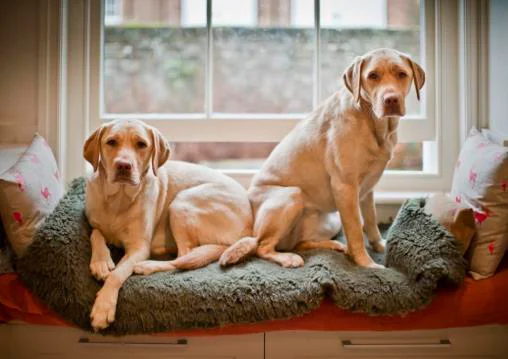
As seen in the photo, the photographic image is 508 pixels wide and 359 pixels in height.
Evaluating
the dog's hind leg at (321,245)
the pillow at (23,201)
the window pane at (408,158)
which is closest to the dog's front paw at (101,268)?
the pillow at (23,201)

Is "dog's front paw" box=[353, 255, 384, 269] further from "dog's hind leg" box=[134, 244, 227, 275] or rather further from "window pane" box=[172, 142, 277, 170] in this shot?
"window pane" box=[172, 142, 277, 170]

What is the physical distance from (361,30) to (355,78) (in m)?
0.91

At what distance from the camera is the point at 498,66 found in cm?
249

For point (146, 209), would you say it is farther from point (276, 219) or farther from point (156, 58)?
point (156, 58)

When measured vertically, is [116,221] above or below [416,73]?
below

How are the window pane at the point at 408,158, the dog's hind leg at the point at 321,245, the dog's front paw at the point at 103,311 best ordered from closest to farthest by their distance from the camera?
the dog's front paw at the point at 103,311 < the dog's hind leg at the point at 321,245 < the window pane at the point at 408,158

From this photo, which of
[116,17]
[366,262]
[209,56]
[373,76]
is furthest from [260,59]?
[366,262]

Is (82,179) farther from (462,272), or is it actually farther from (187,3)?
(462,272)

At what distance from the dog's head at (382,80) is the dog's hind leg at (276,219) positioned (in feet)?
1.70

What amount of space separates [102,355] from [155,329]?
0.28 meters

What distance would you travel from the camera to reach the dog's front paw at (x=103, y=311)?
5.53 feet

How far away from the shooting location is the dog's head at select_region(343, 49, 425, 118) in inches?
77.4

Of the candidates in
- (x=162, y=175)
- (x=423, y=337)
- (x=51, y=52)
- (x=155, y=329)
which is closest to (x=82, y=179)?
(x=162, y=175)

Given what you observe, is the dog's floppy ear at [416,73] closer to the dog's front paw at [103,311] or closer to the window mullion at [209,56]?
the window mullion at [209,56]
